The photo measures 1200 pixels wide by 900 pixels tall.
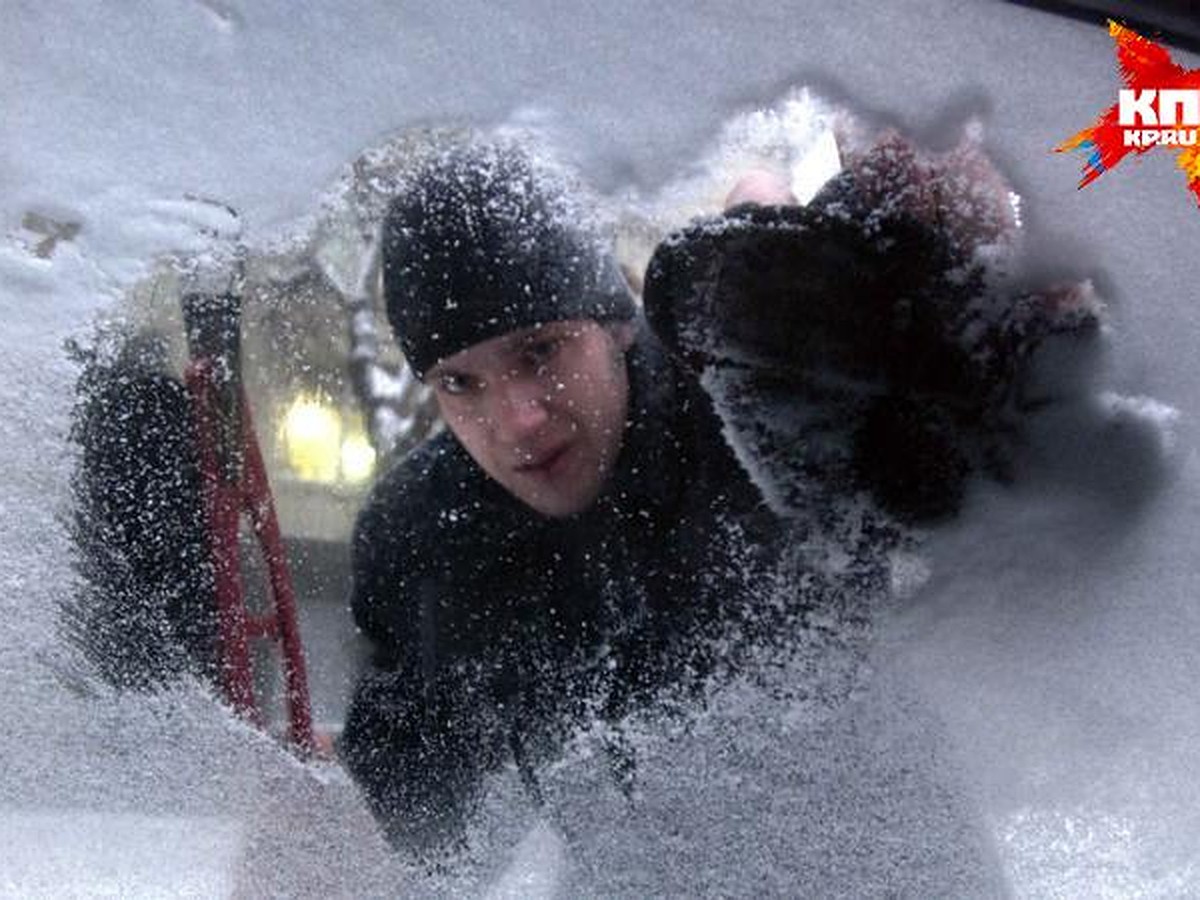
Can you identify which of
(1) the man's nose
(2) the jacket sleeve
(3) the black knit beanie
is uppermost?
(3) the black knit beanie

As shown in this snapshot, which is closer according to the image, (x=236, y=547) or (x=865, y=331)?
(x=236, y=547)

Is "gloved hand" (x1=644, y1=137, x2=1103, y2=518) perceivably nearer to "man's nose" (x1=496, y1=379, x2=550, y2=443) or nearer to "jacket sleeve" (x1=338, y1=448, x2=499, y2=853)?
"man's nose" (x1=496, y1=379, x2=550, y2=443)

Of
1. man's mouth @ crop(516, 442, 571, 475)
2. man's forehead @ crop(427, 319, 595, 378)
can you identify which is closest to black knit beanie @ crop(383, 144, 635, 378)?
man's forehead @ crop(427, 319, 595, 378)

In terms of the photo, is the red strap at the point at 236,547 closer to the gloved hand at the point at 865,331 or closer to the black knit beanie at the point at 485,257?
the black knit beanie at the point at 485,257

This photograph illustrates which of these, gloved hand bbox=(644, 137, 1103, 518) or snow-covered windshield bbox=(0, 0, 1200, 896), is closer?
snow-covered windshield bbox=(0, 0, 1200, 896)

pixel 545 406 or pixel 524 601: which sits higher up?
pixel 545 406

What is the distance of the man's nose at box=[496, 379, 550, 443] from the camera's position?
3.86ft

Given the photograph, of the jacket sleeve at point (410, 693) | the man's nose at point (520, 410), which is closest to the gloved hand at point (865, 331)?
the man's nose at point (520, 410)

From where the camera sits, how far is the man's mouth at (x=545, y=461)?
1190 millimetres

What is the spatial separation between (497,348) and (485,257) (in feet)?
0.27

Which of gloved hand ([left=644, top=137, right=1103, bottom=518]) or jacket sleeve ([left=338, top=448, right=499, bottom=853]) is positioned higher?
gloved hand ([left=644, top=137, right=1103, bottom=518])

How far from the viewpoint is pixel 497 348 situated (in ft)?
3.85

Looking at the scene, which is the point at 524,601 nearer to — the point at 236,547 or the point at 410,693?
the point at 410,693

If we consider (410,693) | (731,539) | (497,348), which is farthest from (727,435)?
(410,693)
